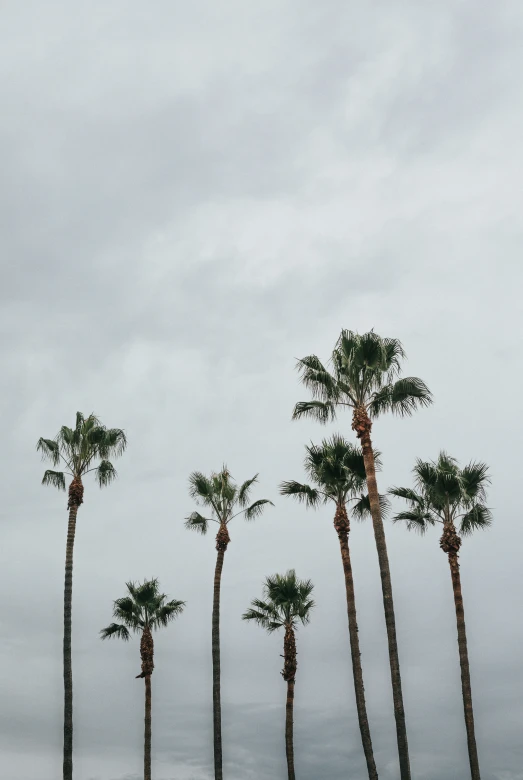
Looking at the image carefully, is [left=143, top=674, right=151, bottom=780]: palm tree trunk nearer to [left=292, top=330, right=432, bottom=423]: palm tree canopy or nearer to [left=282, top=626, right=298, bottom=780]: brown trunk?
[left=282, top=626, right=298, bottom=780]: brown trunk

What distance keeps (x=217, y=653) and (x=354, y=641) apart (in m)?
7.20

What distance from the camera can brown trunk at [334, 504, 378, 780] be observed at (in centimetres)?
3369

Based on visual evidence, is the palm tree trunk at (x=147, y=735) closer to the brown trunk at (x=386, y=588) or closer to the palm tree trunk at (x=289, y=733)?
the palm tree trunk at (x=289, y=733)

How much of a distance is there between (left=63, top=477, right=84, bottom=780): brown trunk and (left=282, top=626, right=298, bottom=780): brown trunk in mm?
11730

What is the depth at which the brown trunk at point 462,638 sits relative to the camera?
33.0 m

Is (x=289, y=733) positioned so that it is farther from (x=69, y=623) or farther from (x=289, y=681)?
(x=69, y=623)

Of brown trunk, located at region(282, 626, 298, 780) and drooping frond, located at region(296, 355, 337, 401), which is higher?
drooping frond, located at region(296, 355, 337, 401)

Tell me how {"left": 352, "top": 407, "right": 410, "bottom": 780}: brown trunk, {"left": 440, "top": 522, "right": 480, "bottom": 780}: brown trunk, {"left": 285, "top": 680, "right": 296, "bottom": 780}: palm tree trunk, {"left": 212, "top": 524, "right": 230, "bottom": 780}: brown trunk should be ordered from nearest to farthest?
{"left": 352, "top": 407, "right": 410, "bottom": 780}: brown trunk → {"left": 440, "top": 522, "right": 480, "bottom": 780}: brown trunk → {"left": 212, "top": 524, "right": 230, "bottom": 780}: brown trunk → {"left": 285, "top": 680, "right": 296, "bottom": 780}: palm tree trunk

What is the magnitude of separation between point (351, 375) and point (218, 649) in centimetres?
1571

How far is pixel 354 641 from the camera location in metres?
35.5

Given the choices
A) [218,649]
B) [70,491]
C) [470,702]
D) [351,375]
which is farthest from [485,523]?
[70,491]

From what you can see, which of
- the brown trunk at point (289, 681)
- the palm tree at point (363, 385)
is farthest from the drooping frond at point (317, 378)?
the brown trunk at point (289, 681)

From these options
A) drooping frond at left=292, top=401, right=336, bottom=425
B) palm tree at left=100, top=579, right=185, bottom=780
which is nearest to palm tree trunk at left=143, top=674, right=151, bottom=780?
palm tree at left=100, top=579, right=185, bottom=780

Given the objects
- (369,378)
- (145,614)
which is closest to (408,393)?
(369,378)
